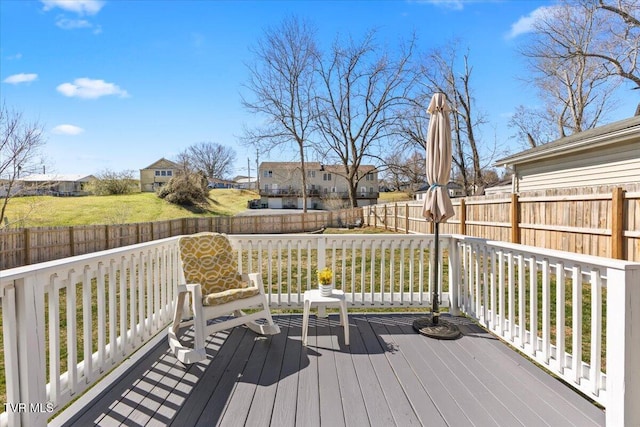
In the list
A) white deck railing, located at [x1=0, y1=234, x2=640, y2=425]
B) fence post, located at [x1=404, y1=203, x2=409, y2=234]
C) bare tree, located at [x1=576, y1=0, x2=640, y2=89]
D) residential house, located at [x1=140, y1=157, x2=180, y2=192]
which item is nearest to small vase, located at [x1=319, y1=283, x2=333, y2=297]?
white deck railing, located at [x1=0, y1=234, x2=640, y2=425]

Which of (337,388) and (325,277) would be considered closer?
(337,388)

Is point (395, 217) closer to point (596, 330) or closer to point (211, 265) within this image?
point (211, 265)

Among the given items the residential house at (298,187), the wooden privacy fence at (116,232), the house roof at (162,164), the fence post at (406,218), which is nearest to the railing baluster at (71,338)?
the wooden privacy fence at (116,232)

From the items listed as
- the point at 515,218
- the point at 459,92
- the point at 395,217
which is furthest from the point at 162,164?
the point at 515,218

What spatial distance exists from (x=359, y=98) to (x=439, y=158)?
2079 centimetres

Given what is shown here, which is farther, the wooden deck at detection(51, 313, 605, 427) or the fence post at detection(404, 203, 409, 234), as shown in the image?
the fence post at detection(404, 203, 409, 234)

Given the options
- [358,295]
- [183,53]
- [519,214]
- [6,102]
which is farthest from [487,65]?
[6,102]

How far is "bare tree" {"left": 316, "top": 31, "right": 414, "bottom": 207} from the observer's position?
2097 cm

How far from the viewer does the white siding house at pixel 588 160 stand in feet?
22.5

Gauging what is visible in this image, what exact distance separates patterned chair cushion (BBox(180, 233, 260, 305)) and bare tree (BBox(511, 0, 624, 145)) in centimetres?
1683

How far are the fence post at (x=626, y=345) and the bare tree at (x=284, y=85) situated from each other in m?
20.1

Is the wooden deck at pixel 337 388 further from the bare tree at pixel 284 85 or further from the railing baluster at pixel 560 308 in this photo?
the bare tree at pixel 284 85

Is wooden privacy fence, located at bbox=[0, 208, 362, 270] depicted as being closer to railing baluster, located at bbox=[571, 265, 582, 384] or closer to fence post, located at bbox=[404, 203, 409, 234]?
fence post, located at bbox=[404, 203, 409, 234]

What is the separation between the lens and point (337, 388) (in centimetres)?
238
